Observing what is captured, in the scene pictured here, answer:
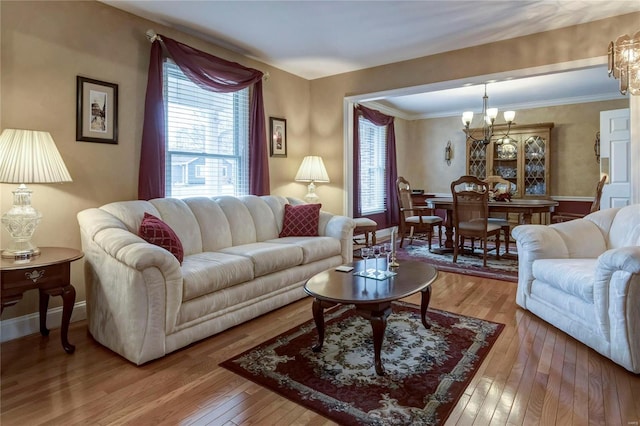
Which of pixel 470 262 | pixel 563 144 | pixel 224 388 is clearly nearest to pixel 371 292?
pixel 224 388

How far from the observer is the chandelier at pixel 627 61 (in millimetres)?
2619

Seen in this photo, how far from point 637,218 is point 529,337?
124cm

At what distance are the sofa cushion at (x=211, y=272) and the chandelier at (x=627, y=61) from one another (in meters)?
3.08

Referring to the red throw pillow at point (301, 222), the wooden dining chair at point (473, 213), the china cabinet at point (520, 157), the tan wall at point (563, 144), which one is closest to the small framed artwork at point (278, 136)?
the red throw pillow at point (301, 222)

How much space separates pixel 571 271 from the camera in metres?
2.53

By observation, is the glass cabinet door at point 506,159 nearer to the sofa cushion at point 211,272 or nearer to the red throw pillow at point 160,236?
the sofa cushion at point 211,272

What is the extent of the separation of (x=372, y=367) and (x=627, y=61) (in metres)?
2.79

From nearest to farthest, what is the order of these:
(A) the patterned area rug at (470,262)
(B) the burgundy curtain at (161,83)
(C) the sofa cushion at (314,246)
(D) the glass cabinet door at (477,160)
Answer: (B) the burgundy curtain at (161,83) < (C) the sofa cushion at (314,246) < (A) the patterned area rug at (470,262) < (D) the glass cabinet door at (477,160)

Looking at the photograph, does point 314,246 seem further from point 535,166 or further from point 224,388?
point 535,166

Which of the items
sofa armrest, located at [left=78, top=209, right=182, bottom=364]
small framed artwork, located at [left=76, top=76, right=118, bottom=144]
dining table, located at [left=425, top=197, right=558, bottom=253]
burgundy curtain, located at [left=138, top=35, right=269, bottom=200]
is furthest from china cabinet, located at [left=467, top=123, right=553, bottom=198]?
sofa armrest, located at [left=78, top=209, right=182, bottom=364]

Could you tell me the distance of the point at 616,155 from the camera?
15.5 feet

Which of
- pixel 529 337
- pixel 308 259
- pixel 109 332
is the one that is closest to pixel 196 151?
pixel 308 259

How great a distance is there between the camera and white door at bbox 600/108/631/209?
4.58 m

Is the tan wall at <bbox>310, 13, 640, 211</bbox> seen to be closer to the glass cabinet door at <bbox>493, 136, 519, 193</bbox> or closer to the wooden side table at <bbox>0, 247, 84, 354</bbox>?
the glass cabinet door at <bbox>493, 136, 519, 193</bbox>
